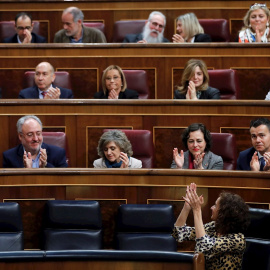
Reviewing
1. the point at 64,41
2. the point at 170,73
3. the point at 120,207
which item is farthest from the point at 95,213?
the point at 64,41

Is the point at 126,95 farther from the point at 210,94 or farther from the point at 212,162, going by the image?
the point at 212,162

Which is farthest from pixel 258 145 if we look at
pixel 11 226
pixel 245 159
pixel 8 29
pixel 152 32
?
pixel 8 29

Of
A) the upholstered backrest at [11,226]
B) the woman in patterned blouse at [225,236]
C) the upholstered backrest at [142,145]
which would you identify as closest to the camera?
the woman in patterned blouse at [225,236]

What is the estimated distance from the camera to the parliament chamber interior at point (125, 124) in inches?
51.0

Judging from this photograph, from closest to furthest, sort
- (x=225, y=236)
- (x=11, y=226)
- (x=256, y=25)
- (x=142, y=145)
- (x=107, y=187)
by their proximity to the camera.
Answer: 1. (x=225, y=236)
2. (x=11, y=226)
3. (x=107, y=187)
4. (x=142, y=145)
5. (x=256, y=25)

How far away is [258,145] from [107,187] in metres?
0.38

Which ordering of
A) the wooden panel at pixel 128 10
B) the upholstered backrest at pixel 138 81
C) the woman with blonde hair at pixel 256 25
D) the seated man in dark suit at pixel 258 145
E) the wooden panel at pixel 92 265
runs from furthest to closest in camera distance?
the wooden panel at pixel 128 10 < the woman with blonde hair at pixel 256 25 < the upholstered backrest at pixel 138 81 < the seated man in dark suit at pixel 258 145 < the wooden panel at pixel 92 265

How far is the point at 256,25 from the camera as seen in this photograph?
7.32 ft

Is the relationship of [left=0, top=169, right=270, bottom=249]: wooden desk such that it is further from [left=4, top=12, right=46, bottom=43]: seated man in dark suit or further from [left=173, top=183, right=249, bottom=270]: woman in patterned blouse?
[left=4, top=12, right=46, bottom=43]: seated man in dark suit

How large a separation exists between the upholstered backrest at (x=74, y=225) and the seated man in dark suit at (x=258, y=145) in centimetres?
41

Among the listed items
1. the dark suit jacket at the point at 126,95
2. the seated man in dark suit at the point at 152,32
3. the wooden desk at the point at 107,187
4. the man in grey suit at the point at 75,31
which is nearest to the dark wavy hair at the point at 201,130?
the wooden desk at the point at 107,187

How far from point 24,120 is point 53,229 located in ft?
1.26

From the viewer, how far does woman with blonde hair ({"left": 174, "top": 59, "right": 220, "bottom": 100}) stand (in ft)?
6.53

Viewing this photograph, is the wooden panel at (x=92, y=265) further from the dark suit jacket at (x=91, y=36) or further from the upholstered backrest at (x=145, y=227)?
the dark suit jacket at (x=91, y=36)
